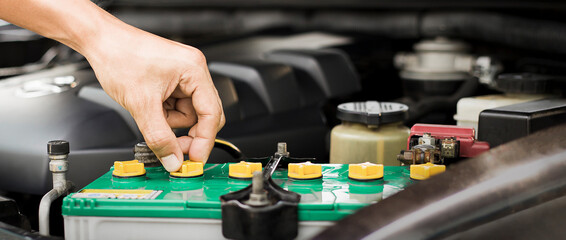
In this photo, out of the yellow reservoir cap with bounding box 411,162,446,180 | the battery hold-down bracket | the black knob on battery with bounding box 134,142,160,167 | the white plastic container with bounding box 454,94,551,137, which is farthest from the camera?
the white plastic container with bounding box 454,94,551,137

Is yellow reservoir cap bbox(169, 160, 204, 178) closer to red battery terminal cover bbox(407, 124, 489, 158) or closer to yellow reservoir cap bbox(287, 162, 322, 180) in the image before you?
yellow reservoir cap bbox(287, 162, 322, 180)

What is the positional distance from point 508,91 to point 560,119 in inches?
7.7

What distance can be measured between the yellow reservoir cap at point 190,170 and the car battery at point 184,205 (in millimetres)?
20

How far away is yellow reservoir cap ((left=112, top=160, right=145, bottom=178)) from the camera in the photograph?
78 centimetres

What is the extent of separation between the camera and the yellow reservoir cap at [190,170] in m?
0.77

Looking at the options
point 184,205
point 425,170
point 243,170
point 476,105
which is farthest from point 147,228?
point 476,105

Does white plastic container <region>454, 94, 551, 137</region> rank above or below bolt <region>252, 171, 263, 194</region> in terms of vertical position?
above

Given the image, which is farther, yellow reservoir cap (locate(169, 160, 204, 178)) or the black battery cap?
the black battery cap

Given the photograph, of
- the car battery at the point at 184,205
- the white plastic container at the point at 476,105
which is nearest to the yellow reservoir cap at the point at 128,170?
the car battery at the point at 184,205

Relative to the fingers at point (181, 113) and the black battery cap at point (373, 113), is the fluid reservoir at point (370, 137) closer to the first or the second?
the black battery cap at point (373, 113)

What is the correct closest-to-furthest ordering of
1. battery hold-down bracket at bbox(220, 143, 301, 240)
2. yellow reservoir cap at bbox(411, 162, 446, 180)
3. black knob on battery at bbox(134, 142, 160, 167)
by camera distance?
battery hold-down bracket at bbox(220, 143, 301, 240) < yellow reservoir cap at bbox(411, 162, 446, 180) < black knob on battery at bbox(134, 142, 160, 167)

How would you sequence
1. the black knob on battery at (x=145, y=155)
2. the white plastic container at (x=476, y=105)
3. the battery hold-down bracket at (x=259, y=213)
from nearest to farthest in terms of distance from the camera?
1. the battery hold-down bracket at (x=259, y=213)
2. the black knob on battery at (x=145, y=155)
3. the white plastic container at (x=476, y=105)

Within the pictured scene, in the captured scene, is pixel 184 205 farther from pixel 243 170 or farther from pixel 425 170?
pixel 425 170

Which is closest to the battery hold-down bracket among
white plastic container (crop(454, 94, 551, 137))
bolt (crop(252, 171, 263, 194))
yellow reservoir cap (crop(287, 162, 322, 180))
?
bolt (crop(252, 171, 263, 194))
